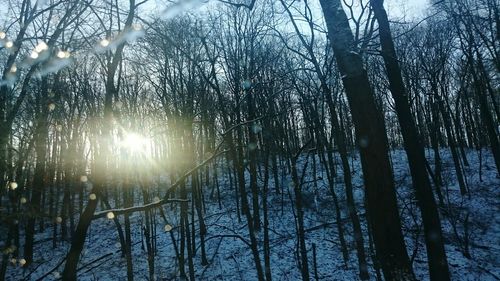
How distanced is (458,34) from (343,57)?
20360mm

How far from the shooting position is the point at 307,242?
15492mm

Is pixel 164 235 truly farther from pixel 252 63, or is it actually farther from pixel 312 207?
pixel 252 63

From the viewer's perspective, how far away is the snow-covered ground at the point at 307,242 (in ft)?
42.0

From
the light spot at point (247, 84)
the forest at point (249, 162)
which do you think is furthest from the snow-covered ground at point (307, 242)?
the light spot at point (247, 84)

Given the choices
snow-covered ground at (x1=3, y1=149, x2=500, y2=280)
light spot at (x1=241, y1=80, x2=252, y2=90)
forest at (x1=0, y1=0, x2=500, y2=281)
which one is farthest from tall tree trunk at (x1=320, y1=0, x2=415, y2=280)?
light spot at (x1=241, y1=80, x2=252, y2=90)

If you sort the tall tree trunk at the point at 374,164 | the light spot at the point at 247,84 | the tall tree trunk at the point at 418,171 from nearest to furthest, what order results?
the tall tree trunk at the point at 374,164
the tall tree trunk at the point at 418,171
the light spot at the point at 247,84

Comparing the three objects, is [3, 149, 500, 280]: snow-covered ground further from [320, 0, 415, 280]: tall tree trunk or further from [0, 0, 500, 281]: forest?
[320, 0, 415, 280]: tall tree trunk

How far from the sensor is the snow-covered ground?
12805 millimetres

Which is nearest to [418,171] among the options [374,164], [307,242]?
[374,164]

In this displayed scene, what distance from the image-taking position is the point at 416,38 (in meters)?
Result: 22.8

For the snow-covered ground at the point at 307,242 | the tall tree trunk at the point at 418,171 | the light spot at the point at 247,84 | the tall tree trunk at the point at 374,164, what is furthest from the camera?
the light spot at the point at 247,84

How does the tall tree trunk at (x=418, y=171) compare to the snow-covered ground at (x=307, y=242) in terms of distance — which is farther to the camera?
the snow-covered ground at (x=307, y=242)

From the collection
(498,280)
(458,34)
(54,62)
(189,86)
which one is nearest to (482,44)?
(458,34)

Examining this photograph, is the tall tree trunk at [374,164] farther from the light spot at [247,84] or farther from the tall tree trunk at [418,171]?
the light spot at [247,84]
